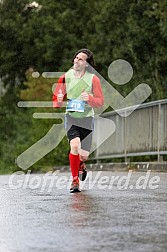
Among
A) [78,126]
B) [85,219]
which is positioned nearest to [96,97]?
[78,126]

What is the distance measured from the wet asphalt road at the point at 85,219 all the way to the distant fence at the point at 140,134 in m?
5.77

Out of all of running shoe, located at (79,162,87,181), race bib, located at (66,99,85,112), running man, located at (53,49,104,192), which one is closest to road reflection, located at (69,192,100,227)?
running man, located at (53,49,104,192)

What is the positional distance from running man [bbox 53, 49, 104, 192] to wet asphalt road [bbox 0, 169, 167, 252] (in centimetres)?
55

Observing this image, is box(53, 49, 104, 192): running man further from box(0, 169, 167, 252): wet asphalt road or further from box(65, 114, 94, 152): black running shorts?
box(0, 169, 167, 252): wet asphalt road

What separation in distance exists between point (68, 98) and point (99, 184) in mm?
2018

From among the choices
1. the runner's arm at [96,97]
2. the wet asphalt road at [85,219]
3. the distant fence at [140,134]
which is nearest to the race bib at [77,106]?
the runner's arm at [96,97]

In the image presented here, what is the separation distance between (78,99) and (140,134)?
313 inches

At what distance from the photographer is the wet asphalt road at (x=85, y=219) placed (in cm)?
608

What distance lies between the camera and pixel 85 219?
25.3ft

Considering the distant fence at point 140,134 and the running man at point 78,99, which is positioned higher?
the running man at point 78,99

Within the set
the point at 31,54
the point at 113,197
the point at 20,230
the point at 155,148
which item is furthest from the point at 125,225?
the point at 31,54

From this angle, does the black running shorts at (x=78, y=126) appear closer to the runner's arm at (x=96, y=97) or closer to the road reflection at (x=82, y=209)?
the runner's arm at (x=96, y=97)

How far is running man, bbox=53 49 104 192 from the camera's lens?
38.1 ft

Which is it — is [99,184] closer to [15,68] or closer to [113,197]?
[113,197]
